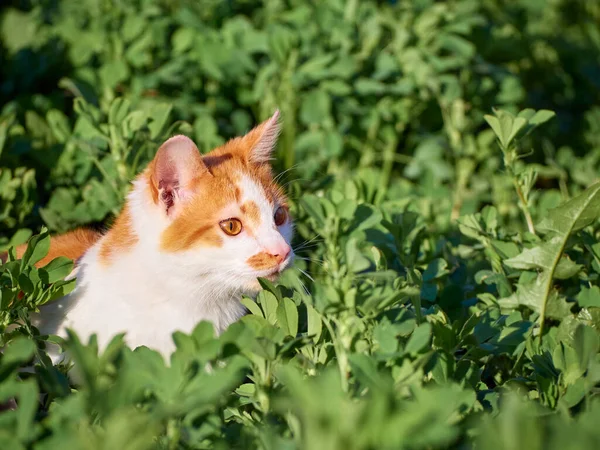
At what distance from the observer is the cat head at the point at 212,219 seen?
182 cm

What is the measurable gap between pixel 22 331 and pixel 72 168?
3.15 ft

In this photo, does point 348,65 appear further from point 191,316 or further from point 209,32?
point 191,316

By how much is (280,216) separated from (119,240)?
0.43 metres

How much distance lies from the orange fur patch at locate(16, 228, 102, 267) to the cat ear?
0.51 metres

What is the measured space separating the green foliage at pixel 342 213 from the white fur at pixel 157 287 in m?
0.12

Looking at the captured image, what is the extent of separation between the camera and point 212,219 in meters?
1.87

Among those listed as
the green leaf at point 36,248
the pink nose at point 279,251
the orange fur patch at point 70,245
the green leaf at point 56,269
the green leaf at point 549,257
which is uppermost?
the green leaf at point 36,248

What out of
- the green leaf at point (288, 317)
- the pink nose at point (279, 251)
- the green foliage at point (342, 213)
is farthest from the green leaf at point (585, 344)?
the pink nose at point (279, 251)

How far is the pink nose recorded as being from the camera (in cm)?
182

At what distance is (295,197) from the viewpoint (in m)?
2.44

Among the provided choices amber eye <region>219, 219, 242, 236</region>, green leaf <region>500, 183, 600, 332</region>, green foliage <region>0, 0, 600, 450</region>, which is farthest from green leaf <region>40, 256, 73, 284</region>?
green leaf <region>500, 183, 600, 332</region>

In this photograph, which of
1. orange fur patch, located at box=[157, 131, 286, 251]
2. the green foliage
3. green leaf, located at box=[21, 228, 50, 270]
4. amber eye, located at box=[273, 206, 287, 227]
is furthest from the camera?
amber eye, located at box=[273, 206, 287, 227]

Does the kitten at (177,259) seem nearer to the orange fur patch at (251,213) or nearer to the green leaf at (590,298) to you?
the orange fur patch at (251,213)

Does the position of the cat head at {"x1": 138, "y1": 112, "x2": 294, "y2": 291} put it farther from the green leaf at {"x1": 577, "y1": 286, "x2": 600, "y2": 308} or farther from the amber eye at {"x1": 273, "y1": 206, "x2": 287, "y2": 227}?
the green leaf at {"x1": 577, "y1": 286, "x2": 600, "y2": 308}
